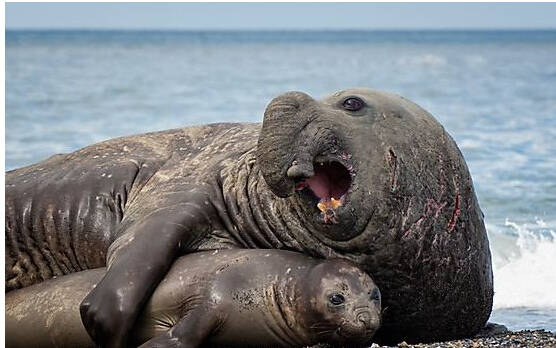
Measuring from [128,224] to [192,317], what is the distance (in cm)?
78

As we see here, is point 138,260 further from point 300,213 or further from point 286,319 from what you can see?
point 300,213

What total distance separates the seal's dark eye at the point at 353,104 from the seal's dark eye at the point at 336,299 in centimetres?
94

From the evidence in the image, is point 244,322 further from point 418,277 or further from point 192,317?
point 418,277

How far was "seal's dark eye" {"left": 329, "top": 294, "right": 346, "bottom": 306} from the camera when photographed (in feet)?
18.1

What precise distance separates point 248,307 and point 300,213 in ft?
1.96

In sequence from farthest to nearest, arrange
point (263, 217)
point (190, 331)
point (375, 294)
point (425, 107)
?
point (425, 107) < point (263, 217) < point (375, 294) < point (190, 331)

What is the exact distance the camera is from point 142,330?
5625 millimetres

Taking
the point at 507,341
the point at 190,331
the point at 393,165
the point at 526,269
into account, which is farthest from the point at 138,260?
the point at 526,269

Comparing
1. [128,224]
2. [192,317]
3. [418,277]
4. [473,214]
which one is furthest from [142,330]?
[473,214]

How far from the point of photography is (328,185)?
5895mm

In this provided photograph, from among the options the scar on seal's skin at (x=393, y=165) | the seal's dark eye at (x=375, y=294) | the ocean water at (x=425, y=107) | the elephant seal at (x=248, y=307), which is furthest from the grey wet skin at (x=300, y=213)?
the ocean water at (x=425, y=107)

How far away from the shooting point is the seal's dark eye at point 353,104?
601 cm

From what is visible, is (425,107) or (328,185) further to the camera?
(425,107)

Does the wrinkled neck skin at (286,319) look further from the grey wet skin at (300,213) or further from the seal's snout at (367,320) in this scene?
the grey wet skin at (300,213)
